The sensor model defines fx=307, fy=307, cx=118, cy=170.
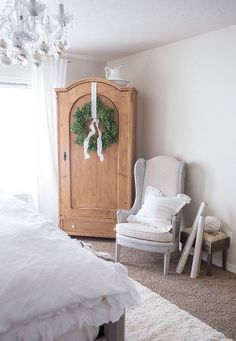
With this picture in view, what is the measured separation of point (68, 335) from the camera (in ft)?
4.21

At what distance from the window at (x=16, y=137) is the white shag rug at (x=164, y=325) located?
236cm

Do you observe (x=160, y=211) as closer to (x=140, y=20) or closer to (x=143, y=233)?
A: (x=143, y=233)

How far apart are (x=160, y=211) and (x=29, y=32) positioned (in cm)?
197

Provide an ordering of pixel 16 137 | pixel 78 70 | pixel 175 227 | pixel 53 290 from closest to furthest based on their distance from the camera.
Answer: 1. pixel 53 290
2. pixel 175 227
3. pixel 16 137
4. pixel 78 70

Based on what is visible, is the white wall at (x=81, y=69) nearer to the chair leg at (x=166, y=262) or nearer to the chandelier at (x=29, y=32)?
the chandelier at (x=29, y=32)

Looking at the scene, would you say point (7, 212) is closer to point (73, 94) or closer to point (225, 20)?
point (73, 94)

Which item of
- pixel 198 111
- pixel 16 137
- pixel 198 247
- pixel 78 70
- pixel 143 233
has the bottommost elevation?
pixel 198 247

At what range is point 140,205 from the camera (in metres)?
3.50

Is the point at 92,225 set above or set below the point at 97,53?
below

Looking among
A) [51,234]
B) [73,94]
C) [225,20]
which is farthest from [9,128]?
[225,20]

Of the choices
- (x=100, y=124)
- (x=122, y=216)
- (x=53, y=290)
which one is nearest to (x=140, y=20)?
(x=100, y=124)

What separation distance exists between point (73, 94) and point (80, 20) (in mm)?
1056

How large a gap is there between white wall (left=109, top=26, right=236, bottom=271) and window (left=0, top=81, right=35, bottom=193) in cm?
149

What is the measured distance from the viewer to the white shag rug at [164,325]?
201cm
